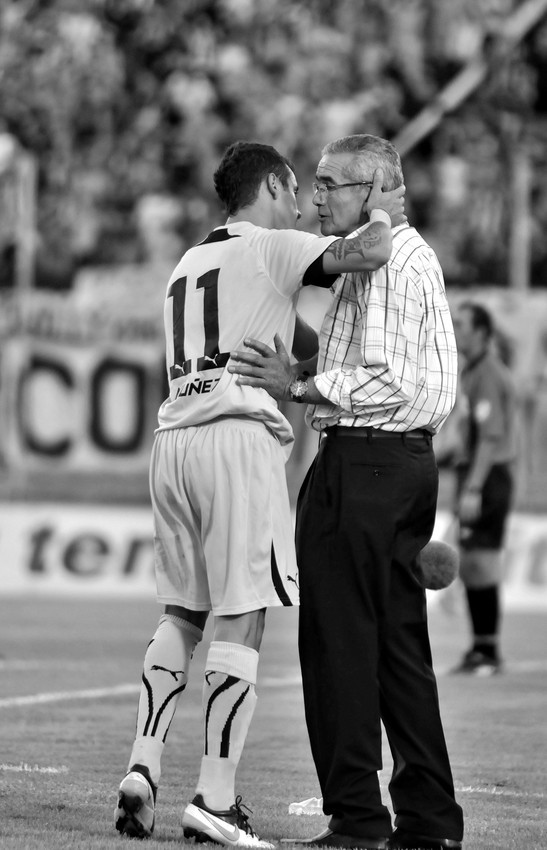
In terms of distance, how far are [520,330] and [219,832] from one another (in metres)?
13.9

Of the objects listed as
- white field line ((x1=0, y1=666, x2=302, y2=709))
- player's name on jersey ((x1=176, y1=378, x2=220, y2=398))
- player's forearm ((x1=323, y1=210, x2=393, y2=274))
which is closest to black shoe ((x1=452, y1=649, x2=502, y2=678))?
white field line ((x1=0, y1=666, x2=302, y2=709))

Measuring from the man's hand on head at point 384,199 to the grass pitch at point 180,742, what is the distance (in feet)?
5.90

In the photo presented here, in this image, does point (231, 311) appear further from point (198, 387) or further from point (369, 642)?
point (369, 642)

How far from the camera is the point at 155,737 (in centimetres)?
444

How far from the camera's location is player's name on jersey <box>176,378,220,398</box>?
4.46 m

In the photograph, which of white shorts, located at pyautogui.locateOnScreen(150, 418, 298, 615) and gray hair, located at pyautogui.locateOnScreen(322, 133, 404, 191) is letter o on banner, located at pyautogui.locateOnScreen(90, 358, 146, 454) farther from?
gray hair, located at pyautogui.locateOnScreen(322, 133, 404, 191)

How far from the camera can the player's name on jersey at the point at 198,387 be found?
4457 mm

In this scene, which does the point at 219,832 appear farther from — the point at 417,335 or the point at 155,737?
the point at 417,335

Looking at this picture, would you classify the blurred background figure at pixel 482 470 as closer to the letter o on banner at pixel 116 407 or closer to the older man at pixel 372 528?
the older man at pixel 372 528

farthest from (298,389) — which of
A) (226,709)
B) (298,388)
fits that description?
(226,709)

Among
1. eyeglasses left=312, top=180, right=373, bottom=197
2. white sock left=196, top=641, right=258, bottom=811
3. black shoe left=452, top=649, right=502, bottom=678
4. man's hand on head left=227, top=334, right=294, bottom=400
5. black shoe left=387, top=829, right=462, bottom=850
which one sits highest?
eyeglasses left=312, top=180, right=373, bottom=197

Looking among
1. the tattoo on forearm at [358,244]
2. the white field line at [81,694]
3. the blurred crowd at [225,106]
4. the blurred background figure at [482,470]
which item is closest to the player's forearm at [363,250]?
the tattoo on forearm at [358,244]

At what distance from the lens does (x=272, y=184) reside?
4.60 metres

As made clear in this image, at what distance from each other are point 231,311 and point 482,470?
535 centimetres
